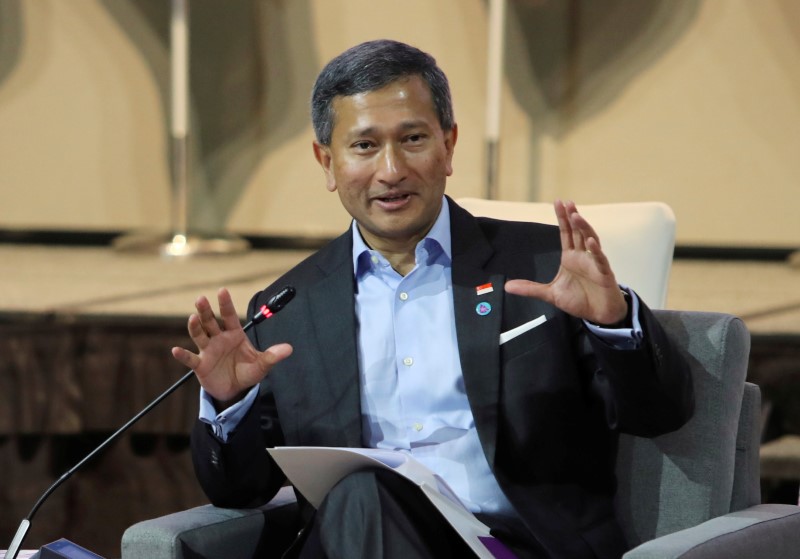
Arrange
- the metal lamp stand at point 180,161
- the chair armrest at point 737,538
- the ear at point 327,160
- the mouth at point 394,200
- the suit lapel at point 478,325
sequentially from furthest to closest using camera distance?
1. the metal lamp stand at point 180,161
2. the ear at point 327,160
3. the mouth at point 394,200
4. the suit lapel at point 478,325
5. the chair armrest at point 737,538

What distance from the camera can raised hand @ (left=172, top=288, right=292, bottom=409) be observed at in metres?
1.87

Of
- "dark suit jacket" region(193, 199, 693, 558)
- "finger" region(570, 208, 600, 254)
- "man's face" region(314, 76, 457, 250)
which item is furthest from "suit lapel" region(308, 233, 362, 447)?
"finger" region(570, 208, 600, 254)

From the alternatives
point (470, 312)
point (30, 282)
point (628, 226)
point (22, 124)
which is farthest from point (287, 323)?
point (22, 124)

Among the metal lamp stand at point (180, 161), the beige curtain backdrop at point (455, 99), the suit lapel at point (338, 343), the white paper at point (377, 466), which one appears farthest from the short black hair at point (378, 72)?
the beige curtain backdrop at point (455, 99)

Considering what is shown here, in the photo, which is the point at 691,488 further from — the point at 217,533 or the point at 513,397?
the point at 217,533

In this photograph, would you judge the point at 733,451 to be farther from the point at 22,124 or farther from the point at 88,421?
the point at 22,124

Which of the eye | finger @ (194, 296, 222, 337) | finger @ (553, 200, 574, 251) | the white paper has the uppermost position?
the eye

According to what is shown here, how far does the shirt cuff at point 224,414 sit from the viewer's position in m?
1.96

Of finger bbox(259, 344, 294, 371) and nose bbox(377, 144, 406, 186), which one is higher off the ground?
nose bbox(377, 144, 406, 186)

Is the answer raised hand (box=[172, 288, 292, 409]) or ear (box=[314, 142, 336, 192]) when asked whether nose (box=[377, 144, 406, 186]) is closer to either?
ear (box=[314, 142, 336, 192])

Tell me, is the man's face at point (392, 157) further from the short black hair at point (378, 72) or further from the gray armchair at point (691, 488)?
the gray armchair at point (691, 488)

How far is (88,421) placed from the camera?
11.5ft

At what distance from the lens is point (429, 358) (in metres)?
2.03

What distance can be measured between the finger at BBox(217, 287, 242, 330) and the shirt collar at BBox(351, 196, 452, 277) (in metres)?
0.32
